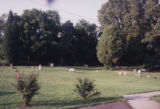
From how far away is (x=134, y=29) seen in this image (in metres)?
39.8

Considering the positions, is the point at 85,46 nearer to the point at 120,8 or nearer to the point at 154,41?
the point at 120,8

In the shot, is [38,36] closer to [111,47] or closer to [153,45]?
[111,47]

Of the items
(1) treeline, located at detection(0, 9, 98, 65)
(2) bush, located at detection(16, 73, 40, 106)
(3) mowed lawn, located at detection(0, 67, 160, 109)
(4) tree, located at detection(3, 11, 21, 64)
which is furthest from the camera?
(1) treeline, located at detection(0, 9, 98, 65)

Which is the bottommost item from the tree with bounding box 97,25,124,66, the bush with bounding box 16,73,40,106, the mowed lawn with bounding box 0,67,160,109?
the mowed lawn with bounding box 0,67,160,109

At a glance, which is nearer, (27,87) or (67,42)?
(27,87)

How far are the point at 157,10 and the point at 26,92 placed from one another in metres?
39.7

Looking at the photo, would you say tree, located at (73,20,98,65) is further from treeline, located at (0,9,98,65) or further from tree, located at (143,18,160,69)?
tree, located at (143,18,160,69)

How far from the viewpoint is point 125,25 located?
135 feet

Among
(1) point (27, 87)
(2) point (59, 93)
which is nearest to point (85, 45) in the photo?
(2) point (59, 93)

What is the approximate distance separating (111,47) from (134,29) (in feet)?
34.9

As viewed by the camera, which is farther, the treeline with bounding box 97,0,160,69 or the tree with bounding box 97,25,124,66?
the treeline with bounding box 97,0,160,69

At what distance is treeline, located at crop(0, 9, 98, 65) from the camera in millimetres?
40750

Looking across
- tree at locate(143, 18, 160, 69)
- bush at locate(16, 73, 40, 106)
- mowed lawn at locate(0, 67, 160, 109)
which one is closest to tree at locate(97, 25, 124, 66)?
tree at locate(143, 18, 160, 69)

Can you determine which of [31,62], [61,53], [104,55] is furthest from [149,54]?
[31,62]
